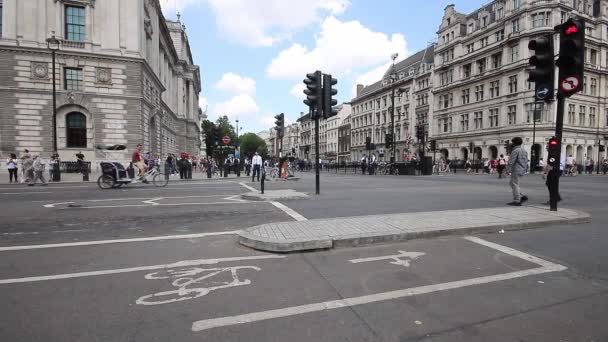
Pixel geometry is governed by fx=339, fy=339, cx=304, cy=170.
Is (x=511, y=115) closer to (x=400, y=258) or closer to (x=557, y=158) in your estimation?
(x=557, y=158)

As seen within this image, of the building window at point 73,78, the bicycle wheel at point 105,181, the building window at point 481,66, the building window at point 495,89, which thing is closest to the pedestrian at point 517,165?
the bicycle wheel at point 105,181

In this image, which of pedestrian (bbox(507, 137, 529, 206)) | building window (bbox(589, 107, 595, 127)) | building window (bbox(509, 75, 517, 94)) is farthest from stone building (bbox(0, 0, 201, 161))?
building window (bbox(589, 107, 595, 127))

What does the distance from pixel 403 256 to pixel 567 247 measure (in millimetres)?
2661

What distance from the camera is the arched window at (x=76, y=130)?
27562 mm

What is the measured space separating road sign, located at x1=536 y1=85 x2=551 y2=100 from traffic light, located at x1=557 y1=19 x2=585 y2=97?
0.37 metres

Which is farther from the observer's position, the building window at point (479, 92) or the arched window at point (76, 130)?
the building window at point (479, 92)

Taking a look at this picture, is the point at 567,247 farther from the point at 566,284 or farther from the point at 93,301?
the point at 93,301

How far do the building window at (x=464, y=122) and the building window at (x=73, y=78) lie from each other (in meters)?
50.9

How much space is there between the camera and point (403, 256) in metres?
4.66

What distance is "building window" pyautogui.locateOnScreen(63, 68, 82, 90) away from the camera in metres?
27.5

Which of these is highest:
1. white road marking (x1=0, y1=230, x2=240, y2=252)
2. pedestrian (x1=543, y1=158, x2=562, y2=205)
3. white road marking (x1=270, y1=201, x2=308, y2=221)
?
pedestrian (x1=543, y1=158, x2=562, y2=205)

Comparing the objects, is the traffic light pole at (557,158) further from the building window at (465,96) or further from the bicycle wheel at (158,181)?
the building window at (465,96)

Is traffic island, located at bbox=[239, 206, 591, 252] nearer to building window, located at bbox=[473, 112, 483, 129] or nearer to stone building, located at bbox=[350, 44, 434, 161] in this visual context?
building window, located at bbox=[473, 112, 483, 129]

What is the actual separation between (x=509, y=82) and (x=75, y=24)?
50212mm
